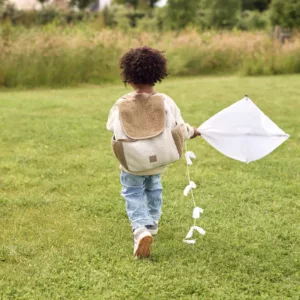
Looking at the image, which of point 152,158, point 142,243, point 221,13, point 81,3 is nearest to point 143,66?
point 152,158

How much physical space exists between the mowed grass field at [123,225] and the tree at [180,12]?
58.7 feet

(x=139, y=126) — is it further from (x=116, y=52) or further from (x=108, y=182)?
(x=116, y=52)

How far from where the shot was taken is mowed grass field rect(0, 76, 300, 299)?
2.95m

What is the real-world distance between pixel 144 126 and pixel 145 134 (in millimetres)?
48

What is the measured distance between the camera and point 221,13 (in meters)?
25.8

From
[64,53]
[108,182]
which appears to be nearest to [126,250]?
[108,182]

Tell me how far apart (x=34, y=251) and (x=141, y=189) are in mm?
732

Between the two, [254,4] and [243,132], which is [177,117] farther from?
[254,4]

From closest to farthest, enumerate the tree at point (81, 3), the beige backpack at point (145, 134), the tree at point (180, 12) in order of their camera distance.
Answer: the beige backpack at point (145, 134)
the tree at point (180, 12)
the tree at point (81, 3)

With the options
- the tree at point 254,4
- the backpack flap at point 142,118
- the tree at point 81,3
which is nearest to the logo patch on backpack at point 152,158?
the backpack flap at point 142,118

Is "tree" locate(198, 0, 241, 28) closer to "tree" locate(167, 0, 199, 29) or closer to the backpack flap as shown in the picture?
"tree" locate(167, 0, 199, 29)

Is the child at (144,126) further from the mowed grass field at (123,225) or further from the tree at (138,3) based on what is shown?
the tree at (138,3)

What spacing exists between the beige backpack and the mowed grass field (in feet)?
1.88

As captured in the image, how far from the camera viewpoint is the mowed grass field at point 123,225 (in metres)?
2.95
